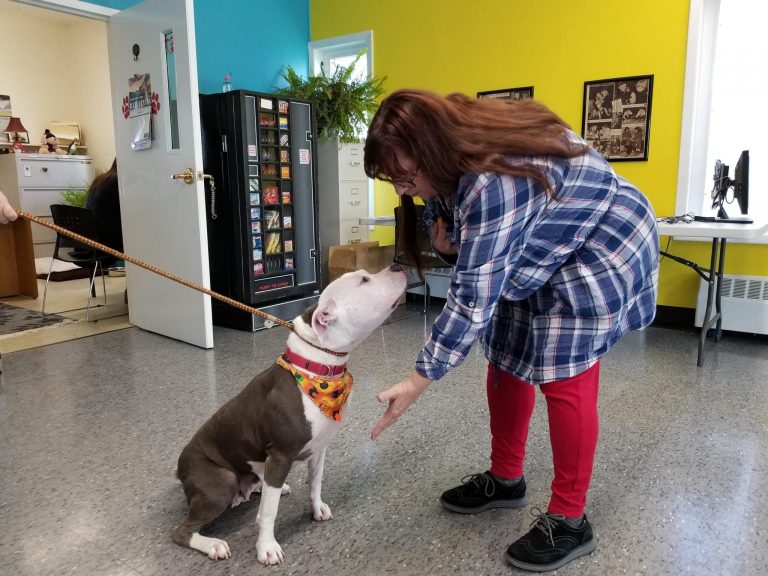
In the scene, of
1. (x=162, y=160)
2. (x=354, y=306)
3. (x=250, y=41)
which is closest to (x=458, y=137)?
(x=354, y=306)

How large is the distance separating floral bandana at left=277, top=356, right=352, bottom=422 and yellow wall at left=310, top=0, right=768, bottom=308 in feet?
10.3

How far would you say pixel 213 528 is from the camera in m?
1.57

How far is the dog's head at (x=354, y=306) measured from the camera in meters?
1.30

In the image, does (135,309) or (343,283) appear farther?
(135,309)

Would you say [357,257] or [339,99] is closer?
[357,257]

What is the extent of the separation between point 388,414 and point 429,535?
0.48 metres

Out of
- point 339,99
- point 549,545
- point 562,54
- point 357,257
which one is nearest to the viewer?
point 549,545

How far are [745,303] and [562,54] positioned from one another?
202 cm

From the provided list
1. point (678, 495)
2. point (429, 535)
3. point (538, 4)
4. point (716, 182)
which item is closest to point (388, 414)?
point (429, 535)

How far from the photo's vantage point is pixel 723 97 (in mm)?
3594

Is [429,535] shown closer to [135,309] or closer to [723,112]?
[135,309]

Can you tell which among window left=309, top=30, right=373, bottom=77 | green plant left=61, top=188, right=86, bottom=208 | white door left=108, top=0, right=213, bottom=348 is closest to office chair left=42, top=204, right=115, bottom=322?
white door left=108, top=0, right=213, bottom=348

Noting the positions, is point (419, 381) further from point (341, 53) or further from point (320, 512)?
point (341, 53)

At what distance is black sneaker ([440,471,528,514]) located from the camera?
1638 mm
